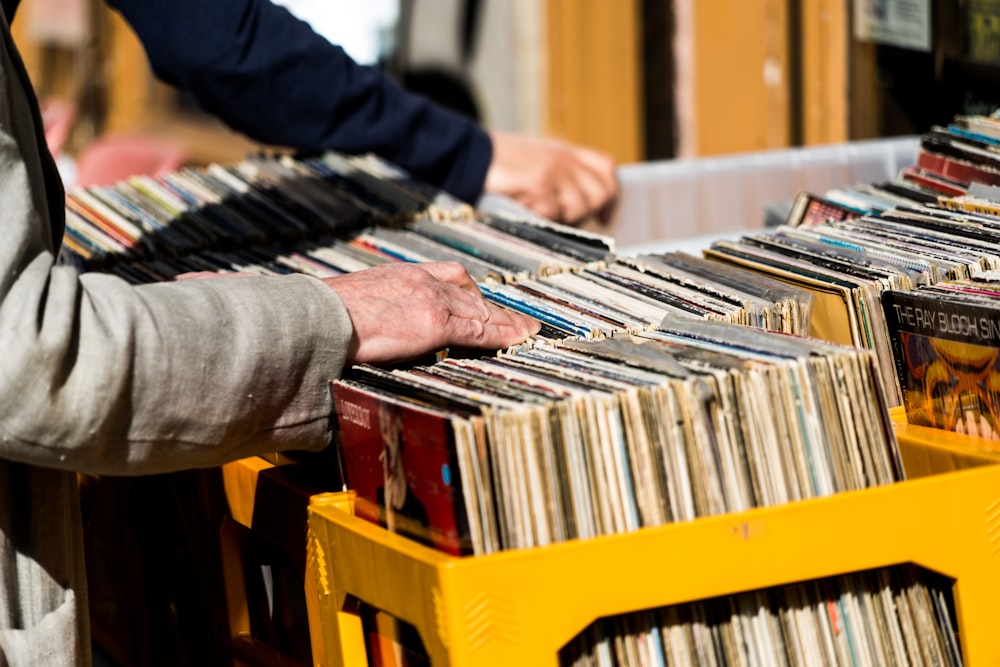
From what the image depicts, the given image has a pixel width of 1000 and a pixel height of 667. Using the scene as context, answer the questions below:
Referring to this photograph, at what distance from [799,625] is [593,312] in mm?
497

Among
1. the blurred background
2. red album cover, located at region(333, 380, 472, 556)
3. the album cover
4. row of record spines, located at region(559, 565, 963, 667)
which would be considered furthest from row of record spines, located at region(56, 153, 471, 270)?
the blurred background

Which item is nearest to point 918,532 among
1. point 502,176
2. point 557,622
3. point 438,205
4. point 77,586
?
point 557,622

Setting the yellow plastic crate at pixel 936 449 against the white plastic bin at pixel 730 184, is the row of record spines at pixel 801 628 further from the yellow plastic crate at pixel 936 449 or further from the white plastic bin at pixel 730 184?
the white plastic bin at pixel 730 184

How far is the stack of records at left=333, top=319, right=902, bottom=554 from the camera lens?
1167 mm

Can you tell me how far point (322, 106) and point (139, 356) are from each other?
1495 mm

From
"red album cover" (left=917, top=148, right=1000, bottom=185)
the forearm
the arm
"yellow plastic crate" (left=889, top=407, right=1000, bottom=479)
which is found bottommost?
"yellow plastic crate" (left=889, top=407, right=1000, bottom=479)

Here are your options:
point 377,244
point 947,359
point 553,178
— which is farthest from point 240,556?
point 553,178

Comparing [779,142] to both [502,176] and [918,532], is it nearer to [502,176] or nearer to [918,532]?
[502,176]

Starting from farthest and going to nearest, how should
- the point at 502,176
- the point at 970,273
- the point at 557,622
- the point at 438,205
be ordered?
the point at 502,176 → the point at 438,205 → the point at 970,273 → the point at 557,622

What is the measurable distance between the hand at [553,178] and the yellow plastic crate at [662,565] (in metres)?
1.66

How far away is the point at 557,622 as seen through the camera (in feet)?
3.72

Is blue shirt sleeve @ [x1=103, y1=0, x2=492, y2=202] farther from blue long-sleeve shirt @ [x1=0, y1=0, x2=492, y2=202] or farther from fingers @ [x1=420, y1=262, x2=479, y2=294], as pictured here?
fingers @ [x1=420, y1=262, x2=479, y2=294]

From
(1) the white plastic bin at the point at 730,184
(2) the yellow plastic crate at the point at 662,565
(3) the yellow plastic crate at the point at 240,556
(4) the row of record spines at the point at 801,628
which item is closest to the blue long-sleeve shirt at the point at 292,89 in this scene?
(1) the white plastic bin at the point at 730,184

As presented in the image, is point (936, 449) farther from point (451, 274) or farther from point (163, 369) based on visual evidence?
point (163, 369)
